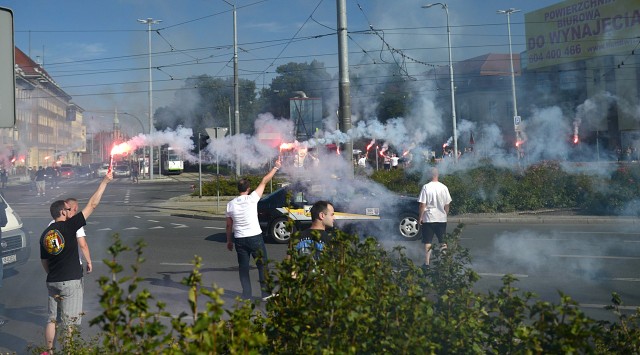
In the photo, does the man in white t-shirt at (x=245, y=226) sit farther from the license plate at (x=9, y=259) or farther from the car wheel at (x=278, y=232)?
the car wheel at (x=278, y=232)

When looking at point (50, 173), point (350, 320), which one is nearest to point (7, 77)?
point (350, 320)

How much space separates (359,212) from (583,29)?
1971 centimetres

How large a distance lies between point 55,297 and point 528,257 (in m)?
8.50

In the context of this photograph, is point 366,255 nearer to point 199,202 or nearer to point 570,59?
point 199,202

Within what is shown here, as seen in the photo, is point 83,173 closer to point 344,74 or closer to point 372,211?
point 344,74

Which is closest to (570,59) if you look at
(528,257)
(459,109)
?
(459,109)

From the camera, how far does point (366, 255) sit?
3.95 m

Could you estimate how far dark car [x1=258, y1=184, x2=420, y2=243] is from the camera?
43.9 ft

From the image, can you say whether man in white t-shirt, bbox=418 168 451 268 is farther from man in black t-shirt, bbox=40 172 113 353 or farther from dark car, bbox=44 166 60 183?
dark car, bbox=44 166 60 183

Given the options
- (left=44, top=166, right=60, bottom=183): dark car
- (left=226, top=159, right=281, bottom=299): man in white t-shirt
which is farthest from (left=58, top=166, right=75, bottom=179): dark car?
(left=226, top=159, right=281, bottom=299): man in white t-shirt

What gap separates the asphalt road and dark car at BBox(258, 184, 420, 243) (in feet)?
1.59

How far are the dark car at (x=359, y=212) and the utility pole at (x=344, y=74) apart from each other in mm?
991

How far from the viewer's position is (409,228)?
13.6m

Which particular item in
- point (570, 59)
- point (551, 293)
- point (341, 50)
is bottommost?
point (551, 293)
